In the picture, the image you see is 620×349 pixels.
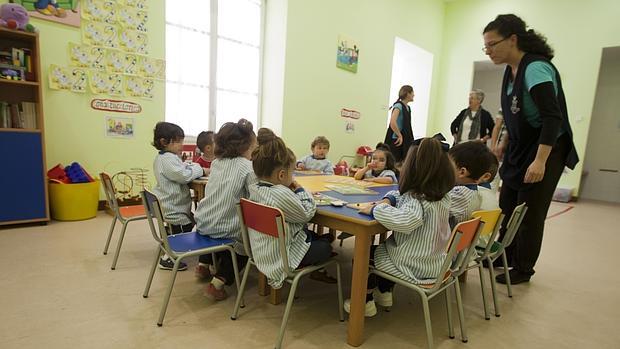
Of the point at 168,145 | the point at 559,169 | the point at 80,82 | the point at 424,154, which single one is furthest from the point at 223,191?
the point at 80,82

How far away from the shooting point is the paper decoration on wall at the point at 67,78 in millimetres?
3113

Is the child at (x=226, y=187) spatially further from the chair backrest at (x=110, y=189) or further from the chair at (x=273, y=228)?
the chair backrest at (x=110, y=189)

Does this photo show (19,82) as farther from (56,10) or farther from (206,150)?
(206,150)

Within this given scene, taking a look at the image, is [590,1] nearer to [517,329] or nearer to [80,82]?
[517,329]

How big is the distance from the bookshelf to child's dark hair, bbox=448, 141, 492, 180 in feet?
10.2

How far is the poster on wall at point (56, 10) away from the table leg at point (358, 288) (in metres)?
3.24

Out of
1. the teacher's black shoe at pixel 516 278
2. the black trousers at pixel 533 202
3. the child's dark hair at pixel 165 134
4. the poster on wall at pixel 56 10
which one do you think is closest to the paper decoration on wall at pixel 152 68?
the poster on wall at pixel 56 10

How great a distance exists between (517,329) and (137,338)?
1770 millimetres

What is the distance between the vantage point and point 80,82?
3258mm

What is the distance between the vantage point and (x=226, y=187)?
6.02 ft

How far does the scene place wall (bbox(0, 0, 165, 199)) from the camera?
3.11 meters

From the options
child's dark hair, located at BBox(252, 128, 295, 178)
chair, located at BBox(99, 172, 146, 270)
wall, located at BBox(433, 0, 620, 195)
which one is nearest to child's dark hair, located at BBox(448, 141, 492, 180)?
child's dark hair, located at BBox(252, 128, 295, 178)

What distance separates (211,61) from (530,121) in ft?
11.5

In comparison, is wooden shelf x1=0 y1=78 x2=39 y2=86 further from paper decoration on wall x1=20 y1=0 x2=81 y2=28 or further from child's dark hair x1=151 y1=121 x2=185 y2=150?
child's dark hair x1=151 y1=121 x2=185 y2=150
